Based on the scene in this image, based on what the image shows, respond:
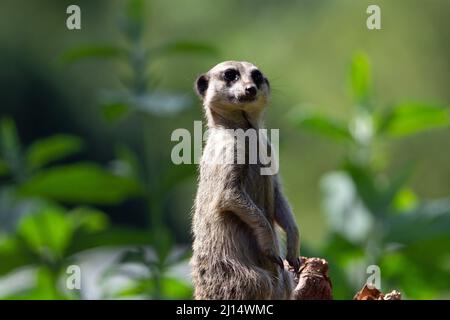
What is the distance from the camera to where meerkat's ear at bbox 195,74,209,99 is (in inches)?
166

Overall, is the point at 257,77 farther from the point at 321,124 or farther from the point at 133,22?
the point at 133,22

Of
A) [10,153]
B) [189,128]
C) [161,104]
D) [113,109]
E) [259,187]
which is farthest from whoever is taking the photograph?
[189,128]

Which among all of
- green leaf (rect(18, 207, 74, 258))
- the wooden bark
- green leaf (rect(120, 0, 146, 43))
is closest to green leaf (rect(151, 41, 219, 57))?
green leaf (rect(120, 0, 146, 43))

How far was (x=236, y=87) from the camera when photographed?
13.3 ft

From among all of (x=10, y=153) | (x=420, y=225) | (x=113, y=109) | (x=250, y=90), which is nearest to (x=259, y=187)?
(x=250, y=90)

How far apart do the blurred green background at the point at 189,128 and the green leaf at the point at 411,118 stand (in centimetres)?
1

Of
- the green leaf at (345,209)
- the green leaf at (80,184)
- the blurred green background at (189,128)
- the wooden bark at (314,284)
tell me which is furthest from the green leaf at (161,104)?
the wooden bark at (314,284)

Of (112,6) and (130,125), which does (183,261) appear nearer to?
(130,125)

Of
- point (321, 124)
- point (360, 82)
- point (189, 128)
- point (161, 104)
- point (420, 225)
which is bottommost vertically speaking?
point (420, 225)

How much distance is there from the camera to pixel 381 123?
623 centimetres

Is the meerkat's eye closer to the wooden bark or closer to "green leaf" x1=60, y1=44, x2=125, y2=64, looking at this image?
the wooden bark

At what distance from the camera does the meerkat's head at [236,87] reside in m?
4.02

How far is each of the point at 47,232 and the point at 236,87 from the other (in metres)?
2.70

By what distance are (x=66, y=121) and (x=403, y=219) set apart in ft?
55.8
